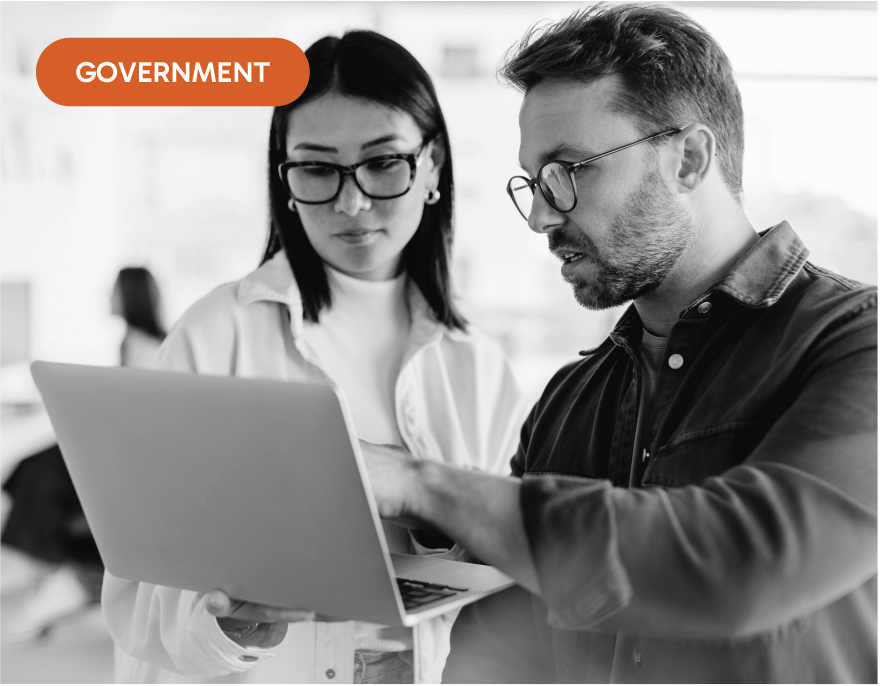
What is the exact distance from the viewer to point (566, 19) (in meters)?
1.33

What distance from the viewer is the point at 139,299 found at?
142 inches

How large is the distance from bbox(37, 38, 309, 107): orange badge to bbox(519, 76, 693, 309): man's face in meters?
1.92

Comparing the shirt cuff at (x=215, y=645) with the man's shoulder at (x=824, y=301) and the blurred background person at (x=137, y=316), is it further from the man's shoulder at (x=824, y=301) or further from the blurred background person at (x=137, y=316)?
the blurred background person at (x=137, y=316)

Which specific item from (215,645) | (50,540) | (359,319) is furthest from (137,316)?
(215,645)

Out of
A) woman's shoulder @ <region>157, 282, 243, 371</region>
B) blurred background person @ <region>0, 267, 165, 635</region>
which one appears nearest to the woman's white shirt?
woman's shoulder @ <region>157, 282, 243, 371</region>

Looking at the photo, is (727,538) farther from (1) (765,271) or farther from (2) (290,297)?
(2) (290,297)

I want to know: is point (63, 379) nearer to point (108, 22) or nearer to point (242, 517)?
point (242, 517)

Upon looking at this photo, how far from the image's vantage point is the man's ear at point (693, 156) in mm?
1173

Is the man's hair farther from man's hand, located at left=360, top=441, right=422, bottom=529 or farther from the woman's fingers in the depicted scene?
the woman's fingers

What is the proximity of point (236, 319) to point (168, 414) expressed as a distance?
2.14ft

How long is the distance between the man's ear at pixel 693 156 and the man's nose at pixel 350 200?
0.61m

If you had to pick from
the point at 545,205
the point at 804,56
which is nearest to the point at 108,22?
the point at 804,56

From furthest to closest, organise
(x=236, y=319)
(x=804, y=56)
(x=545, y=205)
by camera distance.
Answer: (x=804, y=56) < (x=236, y=319) < (x=545, y=205)

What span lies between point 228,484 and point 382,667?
0.63 meters
